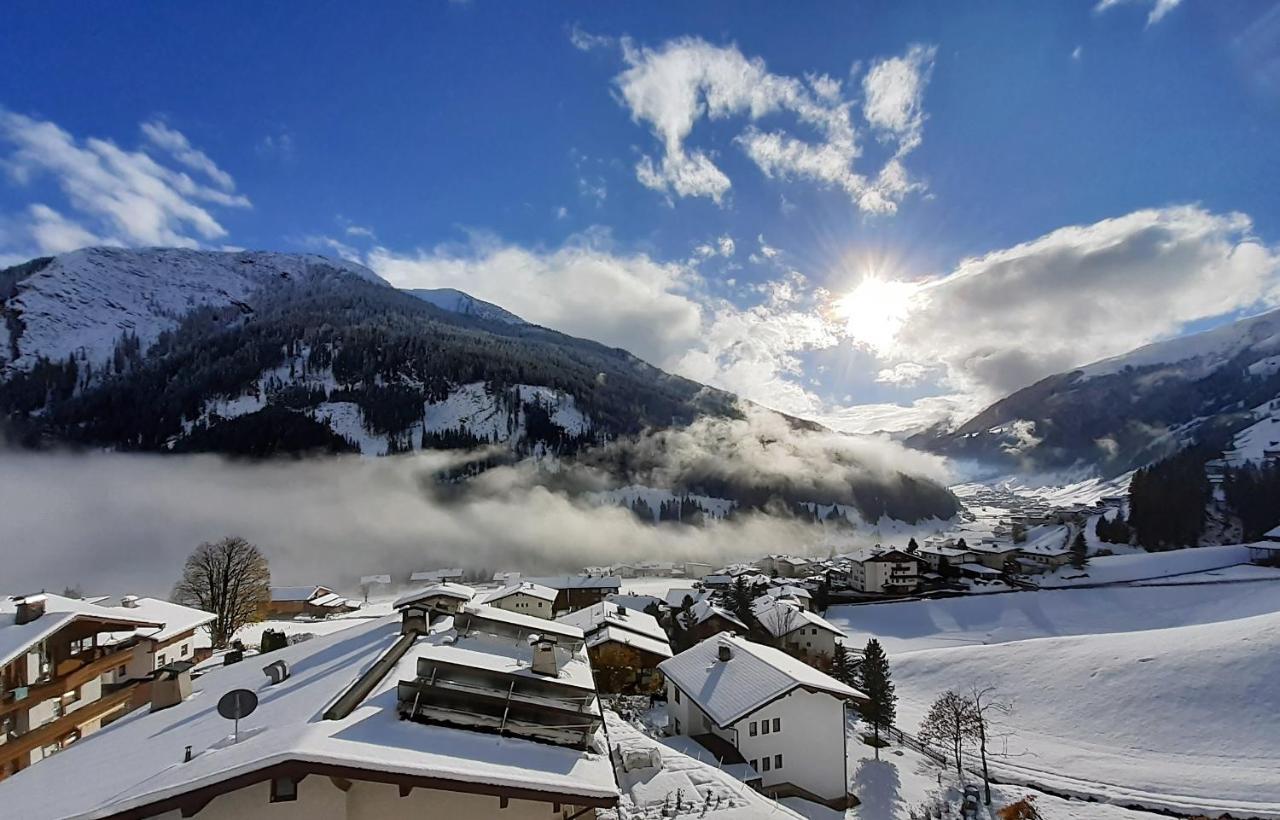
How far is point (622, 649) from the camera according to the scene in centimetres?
3841

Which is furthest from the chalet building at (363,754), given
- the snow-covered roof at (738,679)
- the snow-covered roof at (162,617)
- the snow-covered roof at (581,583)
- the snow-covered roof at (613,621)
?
the snow-covered roof at (581,583)

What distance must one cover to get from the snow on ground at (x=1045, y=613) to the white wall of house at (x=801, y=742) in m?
43.5

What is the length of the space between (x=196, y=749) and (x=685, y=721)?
82.4 feet

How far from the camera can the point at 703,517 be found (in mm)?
194250

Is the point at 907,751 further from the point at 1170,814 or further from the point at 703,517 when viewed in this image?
the point at 703,517

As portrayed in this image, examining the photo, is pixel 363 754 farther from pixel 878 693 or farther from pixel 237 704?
pixel 878 693

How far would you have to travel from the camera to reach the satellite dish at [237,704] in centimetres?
812

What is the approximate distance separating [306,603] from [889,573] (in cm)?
9367

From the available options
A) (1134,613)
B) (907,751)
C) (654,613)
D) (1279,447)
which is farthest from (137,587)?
(1279,447)

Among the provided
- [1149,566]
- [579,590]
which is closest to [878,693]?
[579,590]

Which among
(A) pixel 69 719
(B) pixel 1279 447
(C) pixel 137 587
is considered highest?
(B) pixel 1279 447

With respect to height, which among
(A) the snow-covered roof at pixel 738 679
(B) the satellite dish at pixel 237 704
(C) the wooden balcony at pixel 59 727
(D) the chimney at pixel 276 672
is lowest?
(A) the snow-covered roof at pixel 738 679

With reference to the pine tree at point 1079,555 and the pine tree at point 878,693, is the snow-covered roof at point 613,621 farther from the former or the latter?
the pine tree at point 1079,555

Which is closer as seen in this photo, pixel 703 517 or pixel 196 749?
pixel 196 749
